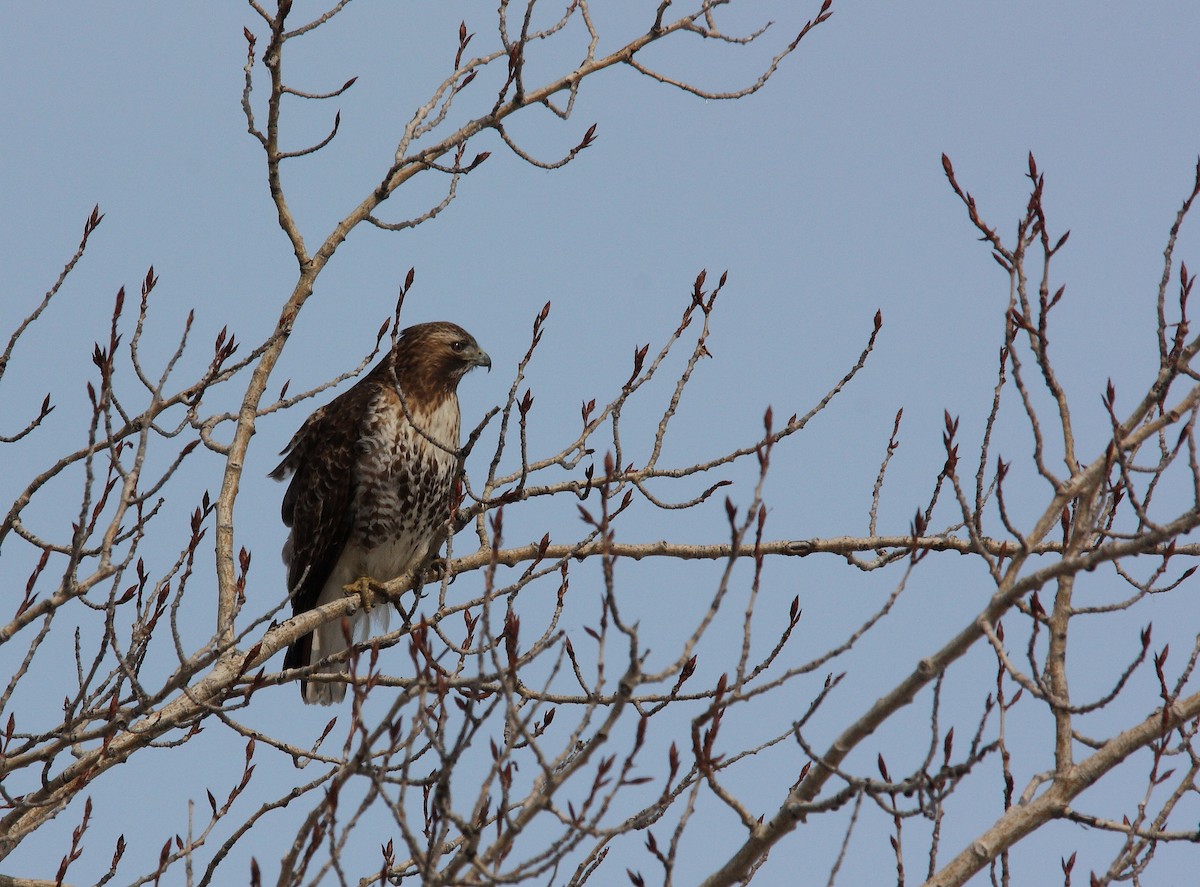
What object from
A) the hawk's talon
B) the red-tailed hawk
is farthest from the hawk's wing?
Answer: the hawk's talon

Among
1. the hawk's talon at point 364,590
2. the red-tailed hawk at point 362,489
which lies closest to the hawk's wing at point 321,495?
the red-tailed hawk at point 362,489

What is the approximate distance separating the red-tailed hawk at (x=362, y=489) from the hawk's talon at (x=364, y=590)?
0.02 m

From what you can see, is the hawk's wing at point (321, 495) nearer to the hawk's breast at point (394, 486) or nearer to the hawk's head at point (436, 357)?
the hawk's breast at point (394, 486)

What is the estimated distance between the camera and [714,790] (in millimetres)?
3355

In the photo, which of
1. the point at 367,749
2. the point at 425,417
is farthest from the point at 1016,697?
the point at 425,417

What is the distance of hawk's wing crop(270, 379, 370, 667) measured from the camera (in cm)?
707

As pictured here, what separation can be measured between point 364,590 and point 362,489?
1.68 ft

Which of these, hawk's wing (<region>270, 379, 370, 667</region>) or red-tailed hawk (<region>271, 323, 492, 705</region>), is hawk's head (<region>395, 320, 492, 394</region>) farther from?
hawk's wing (<region>270, 379, 370, 667</region>)

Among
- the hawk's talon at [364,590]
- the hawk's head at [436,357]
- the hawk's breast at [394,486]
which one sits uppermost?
the hawk's head at [436,357]

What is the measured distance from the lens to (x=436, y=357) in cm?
759

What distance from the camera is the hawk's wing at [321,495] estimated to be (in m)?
7.07

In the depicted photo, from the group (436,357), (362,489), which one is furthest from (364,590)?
(436,357)

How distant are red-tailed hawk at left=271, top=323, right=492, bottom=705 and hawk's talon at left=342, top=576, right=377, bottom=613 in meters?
0.02

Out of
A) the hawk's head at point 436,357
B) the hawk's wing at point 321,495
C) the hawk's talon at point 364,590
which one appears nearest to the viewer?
the hawk's talon at point 364,590
